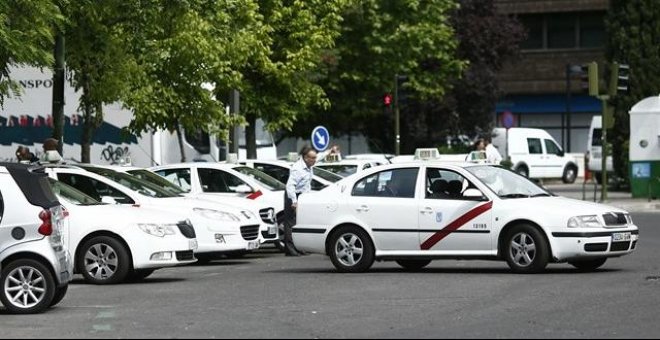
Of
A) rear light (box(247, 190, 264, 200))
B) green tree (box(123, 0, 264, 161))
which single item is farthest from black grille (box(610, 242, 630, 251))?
green tree (box(123, 0, 264, 161))

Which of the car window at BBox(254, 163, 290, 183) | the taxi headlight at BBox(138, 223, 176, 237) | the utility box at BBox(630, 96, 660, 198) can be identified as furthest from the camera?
the utility box at BBox(630, 96, 660, 198)

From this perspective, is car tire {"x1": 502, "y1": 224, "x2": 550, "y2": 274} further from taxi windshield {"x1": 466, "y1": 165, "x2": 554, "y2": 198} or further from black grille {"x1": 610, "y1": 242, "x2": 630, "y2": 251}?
black grille {"x1": 610, "y1": 242, "x2": 630, "y2": 251}

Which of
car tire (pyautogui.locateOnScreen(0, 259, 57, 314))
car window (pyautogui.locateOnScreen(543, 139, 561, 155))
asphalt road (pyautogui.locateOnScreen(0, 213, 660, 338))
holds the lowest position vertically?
asphalt road (pyautogui.locateOnScreen(0, 213, 660, 338))

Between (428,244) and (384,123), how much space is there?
3787 centimetres

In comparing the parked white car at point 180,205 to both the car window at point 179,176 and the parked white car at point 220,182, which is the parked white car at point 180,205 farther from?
the car window at point 179,176

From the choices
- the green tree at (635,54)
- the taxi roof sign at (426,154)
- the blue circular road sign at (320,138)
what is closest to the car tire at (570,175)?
the green tree at (635,54)

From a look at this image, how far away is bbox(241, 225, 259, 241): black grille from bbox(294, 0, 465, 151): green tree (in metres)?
26.3

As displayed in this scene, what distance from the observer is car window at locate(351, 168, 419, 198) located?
20219 mm

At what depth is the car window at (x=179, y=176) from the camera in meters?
25.7

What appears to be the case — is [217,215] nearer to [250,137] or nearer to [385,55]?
[250,137]

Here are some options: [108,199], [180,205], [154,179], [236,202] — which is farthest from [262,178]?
[108,199]

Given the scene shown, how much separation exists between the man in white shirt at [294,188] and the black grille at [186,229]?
471cm

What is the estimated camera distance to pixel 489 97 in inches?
2319

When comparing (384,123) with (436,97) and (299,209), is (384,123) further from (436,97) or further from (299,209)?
(299,209)
